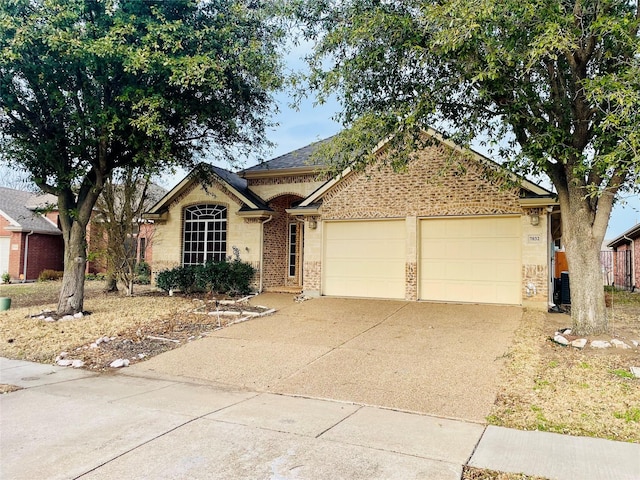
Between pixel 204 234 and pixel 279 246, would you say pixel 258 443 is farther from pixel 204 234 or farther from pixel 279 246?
pixel 204 234

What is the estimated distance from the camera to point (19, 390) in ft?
21.6

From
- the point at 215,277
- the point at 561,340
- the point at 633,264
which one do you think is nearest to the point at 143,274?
the point at 215,277

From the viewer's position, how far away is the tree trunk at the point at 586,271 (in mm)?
8953

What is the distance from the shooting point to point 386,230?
14547 millimetres

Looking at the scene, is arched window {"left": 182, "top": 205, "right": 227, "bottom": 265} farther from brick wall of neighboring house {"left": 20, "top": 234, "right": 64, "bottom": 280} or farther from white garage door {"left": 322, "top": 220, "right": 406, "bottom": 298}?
brick wall of neighboring house {"left": 20, "top": 234, "right": 64, "bottom": 280}

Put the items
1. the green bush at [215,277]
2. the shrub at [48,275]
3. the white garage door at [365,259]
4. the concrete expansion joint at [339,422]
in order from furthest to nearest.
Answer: the shrub at [48,275]
the green bush at [215,277]
the white garage door at [365,259]
the concrete expansion joint at [339,422]

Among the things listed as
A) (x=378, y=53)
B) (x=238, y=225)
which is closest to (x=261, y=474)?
(x=378, y=53)

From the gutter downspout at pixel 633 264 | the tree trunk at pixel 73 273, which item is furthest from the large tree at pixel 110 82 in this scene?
the gutter downspout at pixel 633 264

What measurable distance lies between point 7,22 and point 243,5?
5.06 metres

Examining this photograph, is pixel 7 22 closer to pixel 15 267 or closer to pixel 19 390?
pixel 19 390

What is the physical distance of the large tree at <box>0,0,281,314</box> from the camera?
9938 mm

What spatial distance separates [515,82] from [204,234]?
1276 cm

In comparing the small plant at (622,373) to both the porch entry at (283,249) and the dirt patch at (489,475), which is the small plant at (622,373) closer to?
the dirt patch at (489,475)

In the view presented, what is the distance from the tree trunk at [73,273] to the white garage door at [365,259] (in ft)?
23.2
